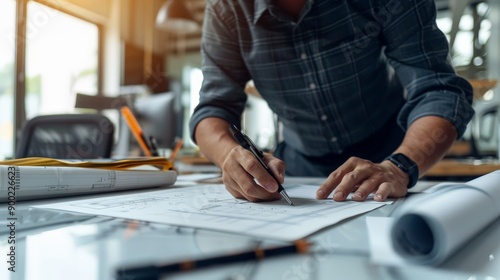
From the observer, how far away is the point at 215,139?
32.4 inches

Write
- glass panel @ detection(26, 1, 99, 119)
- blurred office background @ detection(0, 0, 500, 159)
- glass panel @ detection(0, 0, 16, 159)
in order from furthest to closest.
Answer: glass panel @ detection(26, 1, 99, 119) < glass panel @ detection(0, 0, 16, 159) < blurred office background @ detection(0, 0, 500, 159)

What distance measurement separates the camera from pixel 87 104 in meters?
1.79

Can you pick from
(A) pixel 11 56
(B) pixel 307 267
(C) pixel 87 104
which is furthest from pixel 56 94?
(B) pixel 307 267

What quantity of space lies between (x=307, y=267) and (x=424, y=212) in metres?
0.08

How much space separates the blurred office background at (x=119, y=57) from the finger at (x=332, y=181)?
3.40ft

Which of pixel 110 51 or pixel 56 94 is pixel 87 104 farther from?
pixel 110 51

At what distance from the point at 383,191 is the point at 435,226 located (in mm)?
290

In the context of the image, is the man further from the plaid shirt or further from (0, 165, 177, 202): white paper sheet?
(0, 165, 177, 202): white paper sheet

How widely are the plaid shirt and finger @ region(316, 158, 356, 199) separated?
0.26 meters

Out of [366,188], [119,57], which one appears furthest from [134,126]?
[119,57]

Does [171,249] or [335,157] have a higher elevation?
[171,249]

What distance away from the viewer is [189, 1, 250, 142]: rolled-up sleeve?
3.13 ft

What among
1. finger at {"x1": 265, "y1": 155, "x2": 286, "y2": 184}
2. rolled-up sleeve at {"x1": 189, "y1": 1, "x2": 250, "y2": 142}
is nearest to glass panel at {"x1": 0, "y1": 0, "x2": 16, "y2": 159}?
rolled-up sleeve at {"x1": 189, "y1": 1, "x2": 250, "y2": 142}

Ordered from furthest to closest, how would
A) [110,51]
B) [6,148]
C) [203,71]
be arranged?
Answer: [110,51]
[6,148]
[203,71]
